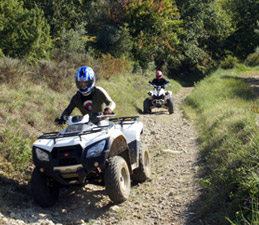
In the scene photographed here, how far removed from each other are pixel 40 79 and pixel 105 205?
7.86 m

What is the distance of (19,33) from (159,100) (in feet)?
20.5

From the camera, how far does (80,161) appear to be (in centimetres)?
443

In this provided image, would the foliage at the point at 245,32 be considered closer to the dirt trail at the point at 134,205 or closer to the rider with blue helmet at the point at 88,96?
the dirt trail at the point at 134,205

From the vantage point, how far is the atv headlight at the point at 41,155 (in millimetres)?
4547

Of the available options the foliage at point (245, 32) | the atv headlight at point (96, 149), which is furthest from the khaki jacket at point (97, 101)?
the foliage at point (245, 32)

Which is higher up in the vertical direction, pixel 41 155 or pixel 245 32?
pixel 245 32

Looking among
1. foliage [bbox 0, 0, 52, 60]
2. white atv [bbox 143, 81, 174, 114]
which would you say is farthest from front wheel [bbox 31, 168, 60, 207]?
white atv [bbox 143, 81, 174, 114]

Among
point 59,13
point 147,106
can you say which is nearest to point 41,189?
point 147,106

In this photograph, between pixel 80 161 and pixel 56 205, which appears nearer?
pixel 80 161

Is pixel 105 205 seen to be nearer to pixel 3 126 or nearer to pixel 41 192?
pixel 41 192

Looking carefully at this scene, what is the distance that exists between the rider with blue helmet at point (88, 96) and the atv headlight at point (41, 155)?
97cm

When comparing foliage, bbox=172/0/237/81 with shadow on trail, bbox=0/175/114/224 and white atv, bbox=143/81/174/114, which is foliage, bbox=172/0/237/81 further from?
shadow on trail, bbox=0/175/114/224

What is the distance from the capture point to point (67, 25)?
23391 millimetres

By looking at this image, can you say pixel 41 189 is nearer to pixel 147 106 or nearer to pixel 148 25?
pixel 147 106
